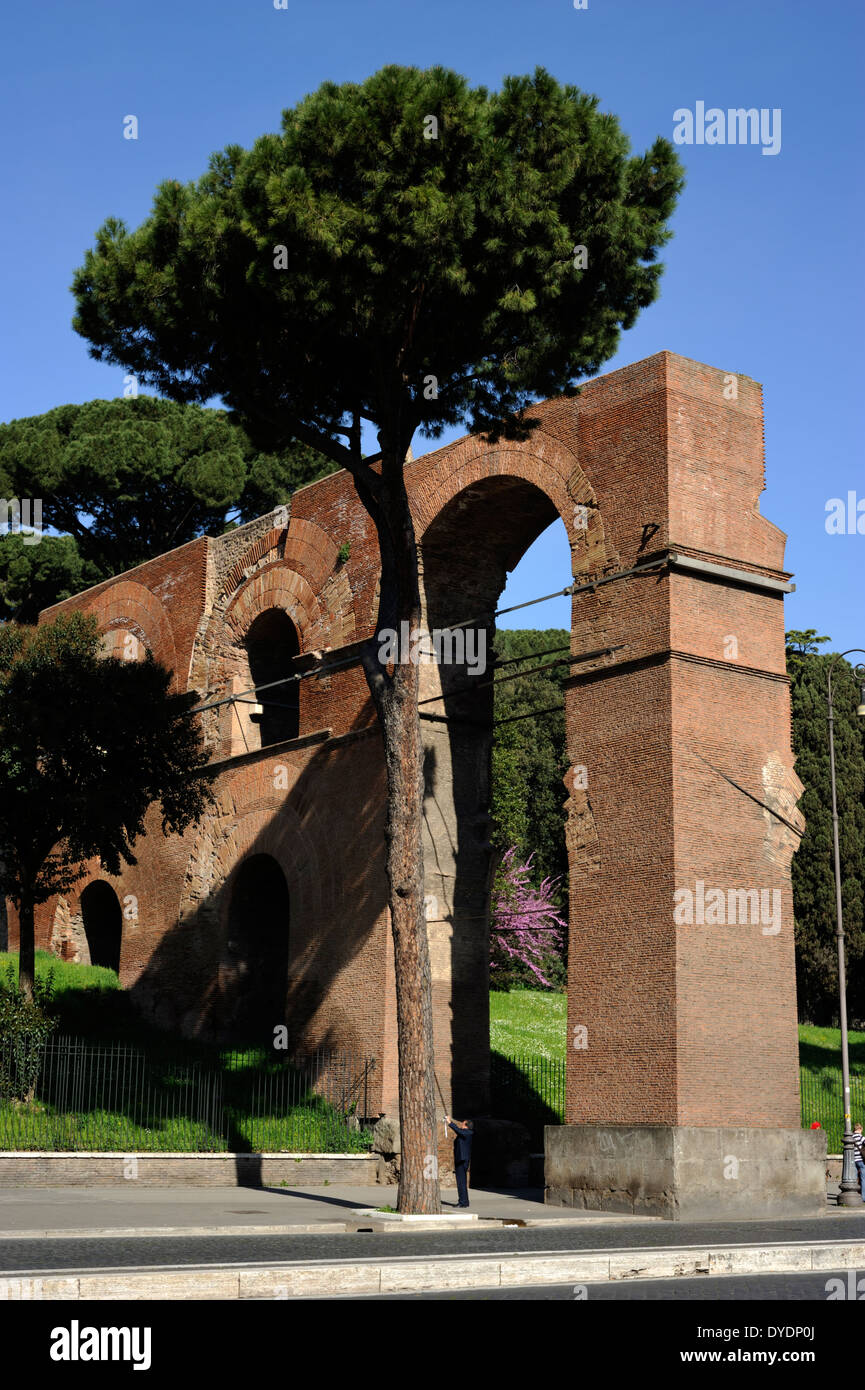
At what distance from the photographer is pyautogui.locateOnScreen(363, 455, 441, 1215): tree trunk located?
455 inches

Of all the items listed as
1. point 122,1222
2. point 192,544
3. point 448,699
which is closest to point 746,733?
point 448,699

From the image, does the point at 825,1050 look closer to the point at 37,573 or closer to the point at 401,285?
the point at 37,573

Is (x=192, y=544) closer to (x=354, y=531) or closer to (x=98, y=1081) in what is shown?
(x=354, y=531)

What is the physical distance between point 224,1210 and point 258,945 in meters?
8.37

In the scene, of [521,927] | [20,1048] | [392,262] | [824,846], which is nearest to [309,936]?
[20,1048]

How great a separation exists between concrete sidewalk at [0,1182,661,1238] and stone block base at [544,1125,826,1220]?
0.24 metres

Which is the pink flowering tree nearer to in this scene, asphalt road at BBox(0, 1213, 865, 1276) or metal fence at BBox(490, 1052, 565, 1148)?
metal fence at BBox(490, 1052, 565, 1148)

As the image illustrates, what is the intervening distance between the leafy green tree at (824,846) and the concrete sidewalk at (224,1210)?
58.7ft

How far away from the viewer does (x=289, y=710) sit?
21875 mm

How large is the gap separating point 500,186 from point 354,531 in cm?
759

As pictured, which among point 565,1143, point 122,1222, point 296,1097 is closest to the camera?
point 122,1222

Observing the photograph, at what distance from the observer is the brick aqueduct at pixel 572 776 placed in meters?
14.1

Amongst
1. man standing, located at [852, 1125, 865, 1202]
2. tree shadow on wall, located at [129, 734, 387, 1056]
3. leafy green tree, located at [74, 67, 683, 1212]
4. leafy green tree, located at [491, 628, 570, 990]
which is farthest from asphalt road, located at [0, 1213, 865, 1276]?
leafy green tree, located at [491, 628, 570, 990]

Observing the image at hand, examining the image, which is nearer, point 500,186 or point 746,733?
point 500,186
